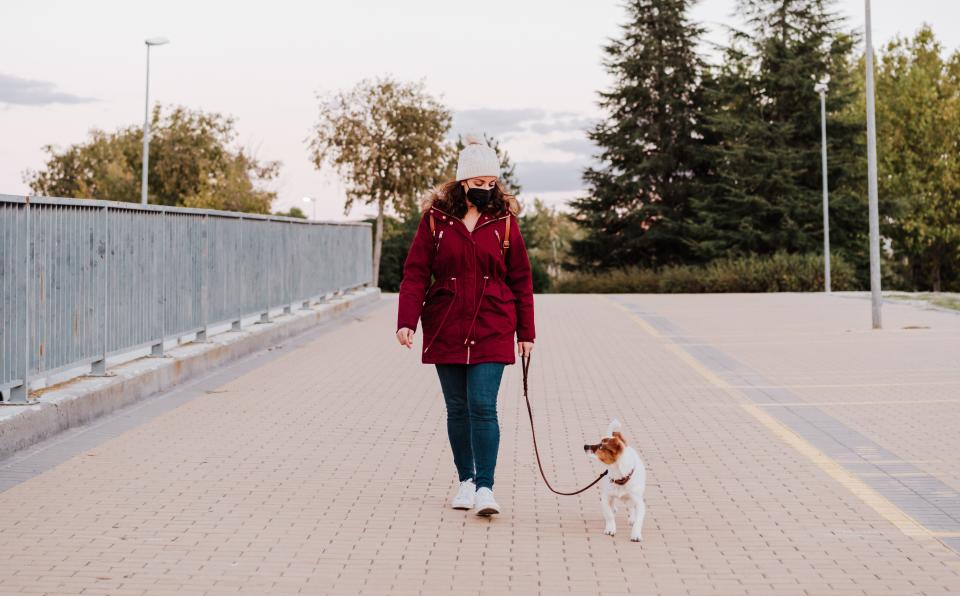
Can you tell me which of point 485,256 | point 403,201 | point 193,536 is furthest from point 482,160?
point 403,201

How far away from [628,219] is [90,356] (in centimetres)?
4851

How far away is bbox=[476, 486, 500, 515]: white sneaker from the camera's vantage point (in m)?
5.89

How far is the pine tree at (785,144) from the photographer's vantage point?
1957 inches

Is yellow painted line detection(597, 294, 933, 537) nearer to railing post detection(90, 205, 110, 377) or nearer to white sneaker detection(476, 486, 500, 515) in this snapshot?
white sneaker detection(476, 486, 500, 515)

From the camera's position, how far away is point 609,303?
2758 cm

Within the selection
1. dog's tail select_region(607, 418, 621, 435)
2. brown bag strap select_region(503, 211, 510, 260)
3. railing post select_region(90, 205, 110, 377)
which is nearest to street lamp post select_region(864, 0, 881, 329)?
railing post select_region(90, 205, 110, 377)

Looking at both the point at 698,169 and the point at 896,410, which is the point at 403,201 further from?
the point at 896,410

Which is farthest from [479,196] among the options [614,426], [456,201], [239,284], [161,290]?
[239,284]

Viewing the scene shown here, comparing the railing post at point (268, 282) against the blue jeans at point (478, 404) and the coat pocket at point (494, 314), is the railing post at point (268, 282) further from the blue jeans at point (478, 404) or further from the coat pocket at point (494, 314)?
the coat pocket at point (494, 314)

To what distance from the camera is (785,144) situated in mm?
50781

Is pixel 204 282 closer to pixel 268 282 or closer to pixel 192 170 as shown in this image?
pixel 268 282

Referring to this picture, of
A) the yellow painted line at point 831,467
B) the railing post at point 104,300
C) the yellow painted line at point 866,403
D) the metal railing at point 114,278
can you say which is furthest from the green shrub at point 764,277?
the railing post at point 104,300

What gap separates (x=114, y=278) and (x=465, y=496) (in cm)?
514

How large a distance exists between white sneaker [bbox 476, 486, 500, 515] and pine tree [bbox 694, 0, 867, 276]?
4494 centimetres
